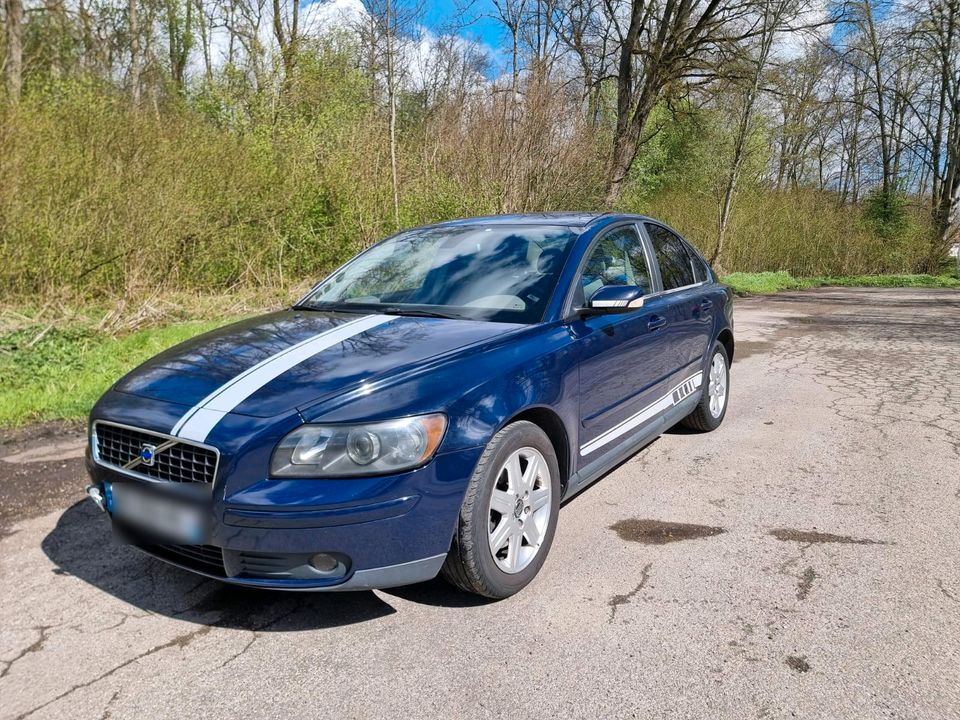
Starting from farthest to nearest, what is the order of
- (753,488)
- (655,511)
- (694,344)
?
(694,344), (753,488), (655,511)

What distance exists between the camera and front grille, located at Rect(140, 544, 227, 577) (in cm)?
274

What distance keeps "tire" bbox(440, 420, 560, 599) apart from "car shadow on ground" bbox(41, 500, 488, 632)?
0.66 ft

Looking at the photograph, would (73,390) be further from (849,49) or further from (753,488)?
(849,49)

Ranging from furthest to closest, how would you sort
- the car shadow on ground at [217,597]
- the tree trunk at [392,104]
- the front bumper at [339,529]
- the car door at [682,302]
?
the tree trunk at [392,104] < the car door at [682,302] < the car shadow on ground at [217,597] < the front bumper at [339,529]

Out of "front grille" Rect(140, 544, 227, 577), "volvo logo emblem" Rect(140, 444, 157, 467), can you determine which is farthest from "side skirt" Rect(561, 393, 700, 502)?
"volvo logo emblem" Rect(140, 444, 157, 467)

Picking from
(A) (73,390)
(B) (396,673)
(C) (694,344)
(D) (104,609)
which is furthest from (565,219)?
(A) (73,390)

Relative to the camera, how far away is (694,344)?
5137 millimetres

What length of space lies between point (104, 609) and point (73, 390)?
13.3ft

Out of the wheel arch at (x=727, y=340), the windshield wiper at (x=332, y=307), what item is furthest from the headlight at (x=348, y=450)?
the wheel arch at (x=727, y=340)

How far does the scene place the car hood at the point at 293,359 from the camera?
2.82 metres

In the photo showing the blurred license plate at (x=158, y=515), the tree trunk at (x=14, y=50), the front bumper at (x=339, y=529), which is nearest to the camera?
the front bumper at (x=339, y=529)

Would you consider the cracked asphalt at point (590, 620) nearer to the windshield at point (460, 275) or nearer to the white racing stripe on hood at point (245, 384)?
the white racing stripe on hood at point (245, 384)

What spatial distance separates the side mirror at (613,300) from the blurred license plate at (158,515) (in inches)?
83.2

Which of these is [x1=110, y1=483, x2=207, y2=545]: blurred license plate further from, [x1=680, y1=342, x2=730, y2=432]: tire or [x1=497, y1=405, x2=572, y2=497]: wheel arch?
[x1=680, y1=342, x2=730, y2=432]: tire
